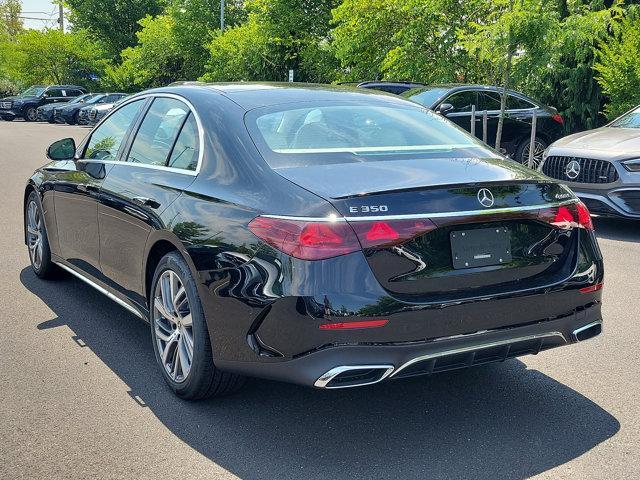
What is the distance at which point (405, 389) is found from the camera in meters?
4.08

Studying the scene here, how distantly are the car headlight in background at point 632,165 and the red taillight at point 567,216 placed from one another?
195 inches

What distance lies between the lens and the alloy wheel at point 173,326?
383 cm

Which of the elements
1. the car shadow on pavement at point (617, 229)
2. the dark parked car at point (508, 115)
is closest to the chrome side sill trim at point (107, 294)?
the car shadow on pavement at point (617, 229)

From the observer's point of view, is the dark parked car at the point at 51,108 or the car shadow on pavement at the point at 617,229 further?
the dark parked car at the point at 51,108

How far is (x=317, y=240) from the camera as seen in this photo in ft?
10.4

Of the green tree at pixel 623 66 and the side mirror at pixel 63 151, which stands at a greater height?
the green tree at pixel 623 66

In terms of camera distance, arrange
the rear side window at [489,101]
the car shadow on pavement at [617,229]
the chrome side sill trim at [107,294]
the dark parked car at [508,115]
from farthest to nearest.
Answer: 1. the rear side window at [489,101]
2. the dark parked car at [508,115]
3. the car shadow on pavement at [617,229]
4. the chrome side sill trim at [107,294]

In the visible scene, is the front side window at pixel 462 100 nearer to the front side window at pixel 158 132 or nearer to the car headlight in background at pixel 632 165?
the car headlight in background at pixel 632 165

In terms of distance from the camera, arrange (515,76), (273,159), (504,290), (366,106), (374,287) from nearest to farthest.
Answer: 1. (374,287)
2. (504,290)
3. (273,159)
4. (366,106)
5. (515,76)

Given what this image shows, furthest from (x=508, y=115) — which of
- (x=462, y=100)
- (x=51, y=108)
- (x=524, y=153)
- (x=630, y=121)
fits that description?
(x=51, y=108)

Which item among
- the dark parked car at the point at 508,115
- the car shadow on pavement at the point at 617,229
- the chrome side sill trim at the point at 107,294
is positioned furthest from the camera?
the dark parked car at the point at 508,115

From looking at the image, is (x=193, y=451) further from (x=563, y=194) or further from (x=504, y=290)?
(x=563, y=194)

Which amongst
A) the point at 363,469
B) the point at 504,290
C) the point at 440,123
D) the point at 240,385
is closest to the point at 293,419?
the point at 240,385

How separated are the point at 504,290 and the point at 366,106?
150 centimetres
